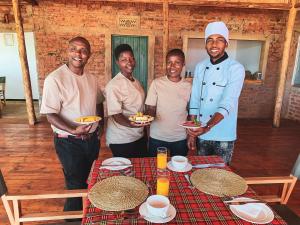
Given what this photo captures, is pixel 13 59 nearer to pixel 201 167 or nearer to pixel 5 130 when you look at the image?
pixel 5 130

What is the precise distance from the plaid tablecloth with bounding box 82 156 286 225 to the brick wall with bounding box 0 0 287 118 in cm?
461

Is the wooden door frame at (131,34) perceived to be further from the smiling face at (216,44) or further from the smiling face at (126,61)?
the smiling face at (216,44)

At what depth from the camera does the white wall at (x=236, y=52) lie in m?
6.79

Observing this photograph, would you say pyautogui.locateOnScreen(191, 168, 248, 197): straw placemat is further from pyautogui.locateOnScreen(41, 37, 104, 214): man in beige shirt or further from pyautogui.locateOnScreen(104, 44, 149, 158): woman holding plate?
pyautogui.locateOnScreen(41, 37, 104, 214): man in beige shirt

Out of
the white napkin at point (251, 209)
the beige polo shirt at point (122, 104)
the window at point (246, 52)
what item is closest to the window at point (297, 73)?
the window at point (246, 52)

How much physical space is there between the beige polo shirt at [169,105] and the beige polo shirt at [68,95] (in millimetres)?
532

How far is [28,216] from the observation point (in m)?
1.55

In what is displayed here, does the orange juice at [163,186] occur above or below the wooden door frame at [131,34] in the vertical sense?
below

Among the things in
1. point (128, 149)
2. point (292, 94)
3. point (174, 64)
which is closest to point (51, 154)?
point (128, 149)

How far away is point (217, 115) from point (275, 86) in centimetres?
538

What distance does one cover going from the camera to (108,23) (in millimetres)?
5566

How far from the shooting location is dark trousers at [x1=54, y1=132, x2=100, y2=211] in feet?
6.27

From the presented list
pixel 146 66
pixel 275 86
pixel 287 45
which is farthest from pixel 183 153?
pixel 275 86

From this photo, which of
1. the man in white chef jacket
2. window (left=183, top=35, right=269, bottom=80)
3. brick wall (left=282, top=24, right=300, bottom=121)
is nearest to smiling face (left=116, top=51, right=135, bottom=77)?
the man in white chef jacket
